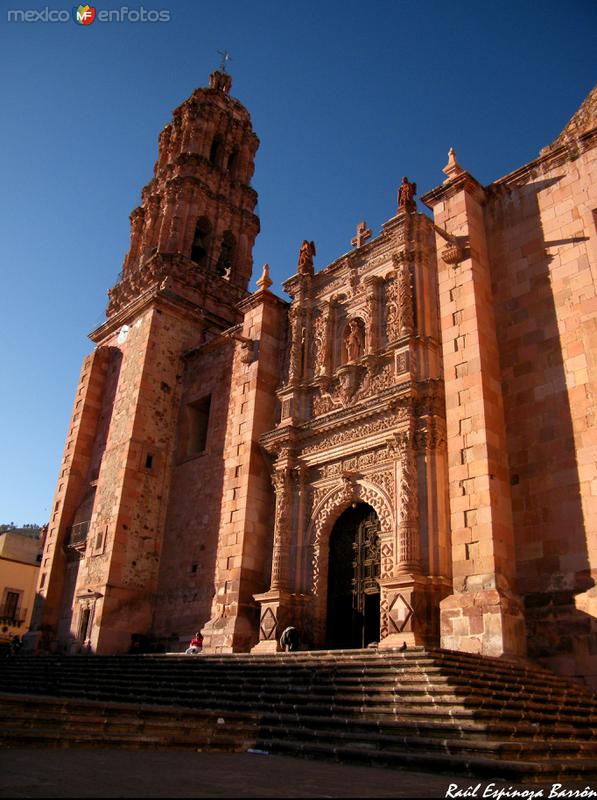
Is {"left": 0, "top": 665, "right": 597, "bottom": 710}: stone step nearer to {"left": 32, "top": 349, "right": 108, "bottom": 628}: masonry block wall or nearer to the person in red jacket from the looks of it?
the person in red jacket

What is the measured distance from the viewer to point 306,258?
19219 mm

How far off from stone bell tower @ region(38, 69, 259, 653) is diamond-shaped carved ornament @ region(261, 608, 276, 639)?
5.15 metres

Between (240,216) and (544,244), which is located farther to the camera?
(240,216)

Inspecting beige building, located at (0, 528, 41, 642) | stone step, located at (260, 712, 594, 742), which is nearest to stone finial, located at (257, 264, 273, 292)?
stone step, located at (260, 712, 594, 742)

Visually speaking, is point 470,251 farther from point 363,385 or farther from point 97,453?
point 97,453

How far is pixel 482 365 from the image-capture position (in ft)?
41.0

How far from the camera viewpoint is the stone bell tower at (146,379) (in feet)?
60.2

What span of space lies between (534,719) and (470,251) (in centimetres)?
939

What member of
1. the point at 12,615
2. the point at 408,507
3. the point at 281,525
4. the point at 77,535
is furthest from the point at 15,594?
the point at 408,507

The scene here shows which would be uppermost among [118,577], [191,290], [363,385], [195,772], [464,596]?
[191,290]

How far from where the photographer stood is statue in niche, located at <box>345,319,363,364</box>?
16.6 metres

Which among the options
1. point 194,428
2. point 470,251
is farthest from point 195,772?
point 194,428

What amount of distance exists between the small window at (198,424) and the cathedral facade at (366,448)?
0.23 ft

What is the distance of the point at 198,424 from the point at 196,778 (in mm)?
17320
